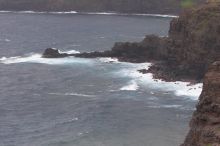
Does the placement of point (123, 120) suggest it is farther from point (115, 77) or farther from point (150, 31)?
point (150, 31)

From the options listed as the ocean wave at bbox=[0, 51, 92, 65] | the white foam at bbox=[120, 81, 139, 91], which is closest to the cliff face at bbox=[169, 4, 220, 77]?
the white foam at bbox=[120, 81, 139, 91]

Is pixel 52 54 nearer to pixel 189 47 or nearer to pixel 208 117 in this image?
pixel 189 47

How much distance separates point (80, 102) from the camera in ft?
305

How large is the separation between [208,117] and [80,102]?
50227mm

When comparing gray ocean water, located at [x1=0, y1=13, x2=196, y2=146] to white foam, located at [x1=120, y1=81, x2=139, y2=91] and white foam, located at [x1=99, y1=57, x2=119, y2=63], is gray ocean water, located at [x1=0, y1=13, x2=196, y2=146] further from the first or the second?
white foam, located at [x1=99, y1=57, x2=119, y2=63]

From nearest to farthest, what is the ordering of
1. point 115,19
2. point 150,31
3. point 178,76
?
point 178,76 → point 150,31 → point 115,19

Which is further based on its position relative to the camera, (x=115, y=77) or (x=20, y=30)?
(x=20, y=30)

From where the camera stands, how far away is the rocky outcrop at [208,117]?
4166 cm

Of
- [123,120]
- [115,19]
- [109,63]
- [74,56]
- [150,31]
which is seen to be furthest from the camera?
[115,19]

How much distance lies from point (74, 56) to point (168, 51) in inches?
1104

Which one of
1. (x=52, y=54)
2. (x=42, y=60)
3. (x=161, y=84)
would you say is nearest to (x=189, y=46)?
(x=161, y=84)

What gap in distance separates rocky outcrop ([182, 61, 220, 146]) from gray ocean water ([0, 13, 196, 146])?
26.9 m

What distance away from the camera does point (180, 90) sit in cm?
9888

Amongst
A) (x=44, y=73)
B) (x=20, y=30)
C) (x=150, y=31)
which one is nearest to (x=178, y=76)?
(x=44, y=73)
